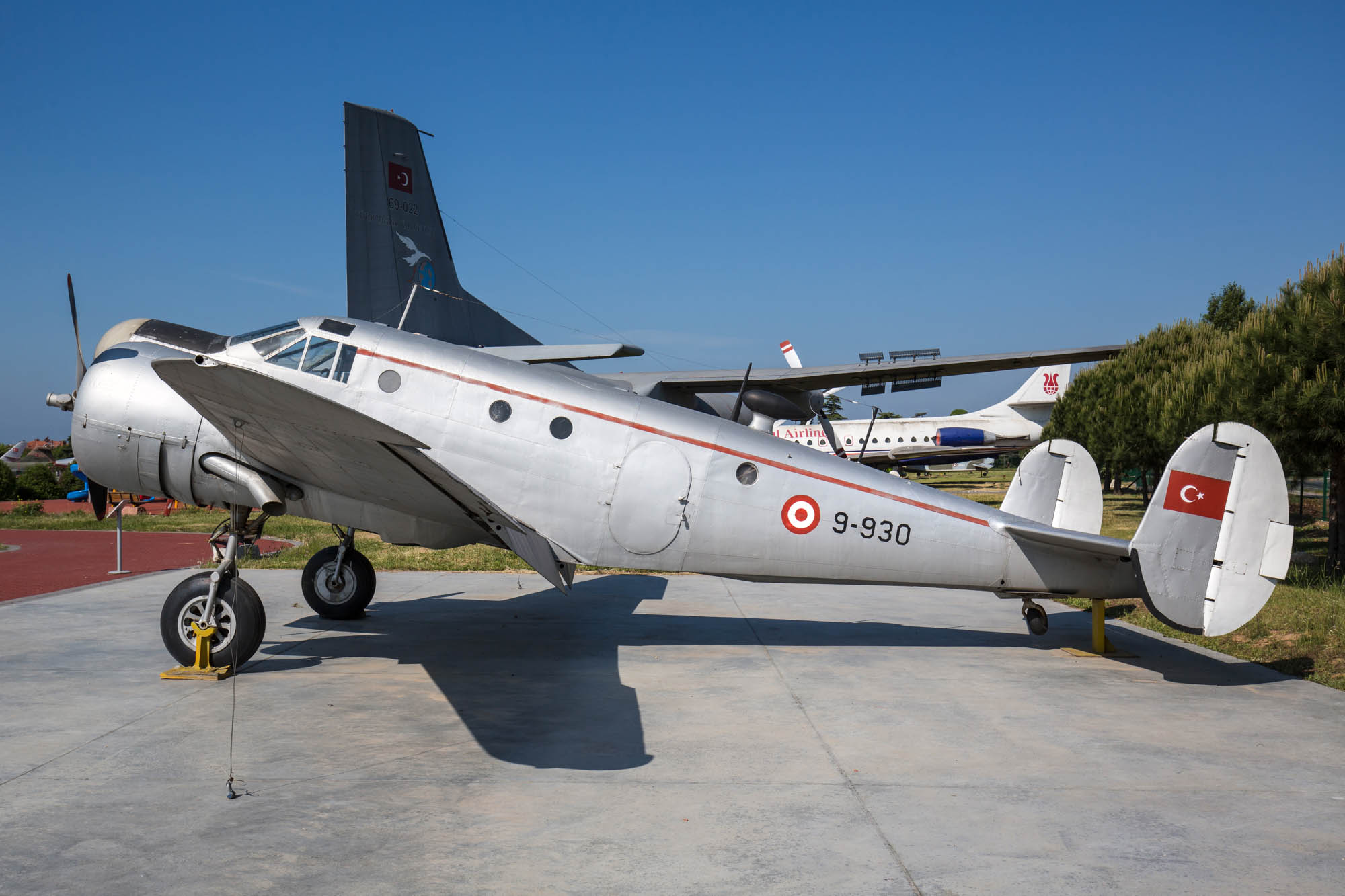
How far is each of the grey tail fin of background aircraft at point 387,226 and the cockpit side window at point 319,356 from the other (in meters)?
8.94

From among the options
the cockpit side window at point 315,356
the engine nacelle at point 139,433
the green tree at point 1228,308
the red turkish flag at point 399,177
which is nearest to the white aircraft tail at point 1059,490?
the cockpit side window at point 315,356

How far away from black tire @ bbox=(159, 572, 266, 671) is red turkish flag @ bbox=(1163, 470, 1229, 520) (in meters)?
8.45

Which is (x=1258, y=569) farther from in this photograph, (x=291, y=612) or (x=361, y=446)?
(x=291, y=612)

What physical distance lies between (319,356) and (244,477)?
1371mm

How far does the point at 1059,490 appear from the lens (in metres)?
9.66

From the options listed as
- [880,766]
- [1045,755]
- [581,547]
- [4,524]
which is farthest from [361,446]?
[4,524]

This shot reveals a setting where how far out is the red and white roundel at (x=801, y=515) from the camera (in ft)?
27.8

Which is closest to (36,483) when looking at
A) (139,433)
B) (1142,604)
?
(139,433)

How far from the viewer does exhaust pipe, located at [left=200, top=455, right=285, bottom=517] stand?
8227mm

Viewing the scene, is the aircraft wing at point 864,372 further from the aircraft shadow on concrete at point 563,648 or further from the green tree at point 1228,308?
the green tree at point 1228,308

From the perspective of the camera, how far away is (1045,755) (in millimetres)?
6082

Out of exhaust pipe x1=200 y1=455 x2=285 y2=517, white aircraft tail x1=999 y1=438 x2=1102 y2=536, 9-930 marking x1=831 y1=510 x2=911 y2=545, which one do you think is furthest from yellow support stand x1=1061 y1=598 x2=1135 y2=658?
exhaust pipe x1=200 y1=455 x2=285 y2=517

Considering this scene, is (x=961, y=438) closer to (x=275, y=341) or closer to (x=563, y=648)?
(x=563, y=648)

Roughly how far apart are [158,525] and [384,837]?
24.3m
